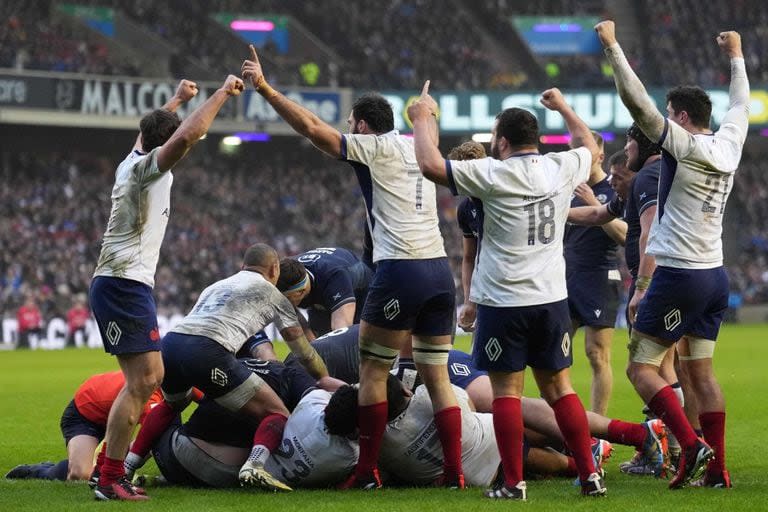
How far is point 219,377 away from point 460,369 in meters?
1.70

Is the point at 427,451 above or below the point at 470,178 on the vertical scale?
below

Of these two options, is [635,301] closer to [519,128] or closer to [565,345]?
[565,345]

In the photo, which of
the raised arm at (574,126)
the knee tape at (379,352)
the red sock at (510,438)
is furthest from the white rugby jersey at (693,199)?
the knee tape at (379,352)

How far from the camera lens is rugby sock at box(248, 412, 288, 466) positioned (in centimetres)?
700

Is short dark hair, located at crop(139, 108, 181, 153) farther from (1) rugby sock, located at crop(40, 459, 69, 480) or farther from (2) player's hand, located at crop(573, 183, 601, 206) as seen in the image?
(2) player's hand, located at crop(573, 183, 601, 206)

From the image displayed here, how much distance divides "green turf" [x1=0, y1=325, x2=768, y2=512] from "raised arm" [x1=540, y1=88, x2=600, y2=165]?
199 cm

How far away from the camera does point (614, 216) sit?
827cm

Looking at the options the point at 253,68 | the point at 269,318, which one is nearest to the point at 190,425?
the point at 269,318

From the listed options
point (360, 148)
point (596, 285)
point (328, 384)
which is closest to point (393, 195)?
point (360, 148)

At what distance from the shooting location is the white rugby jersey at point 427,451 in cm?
711

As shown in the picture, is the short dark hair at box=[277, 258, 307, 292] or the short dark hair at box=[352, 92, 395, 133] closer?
the short dark hair at box=[352, 92, 395, 133]

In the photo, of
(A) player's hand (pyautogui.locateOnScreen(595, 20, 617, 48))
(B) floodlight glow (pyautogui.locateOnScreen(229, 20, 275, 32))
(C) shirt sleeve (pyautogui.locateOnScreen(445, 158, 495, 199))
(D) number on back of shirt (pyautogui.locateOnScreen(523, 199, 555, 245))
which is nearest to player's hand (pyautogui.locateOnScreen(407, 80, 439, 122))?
(C) shirt sleeve (pyautogui.locateOnScreen(445, 158, 495, 199))

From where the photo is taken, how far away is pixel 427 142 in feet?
21.2

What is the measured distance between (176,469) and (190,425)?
30 centimetres
